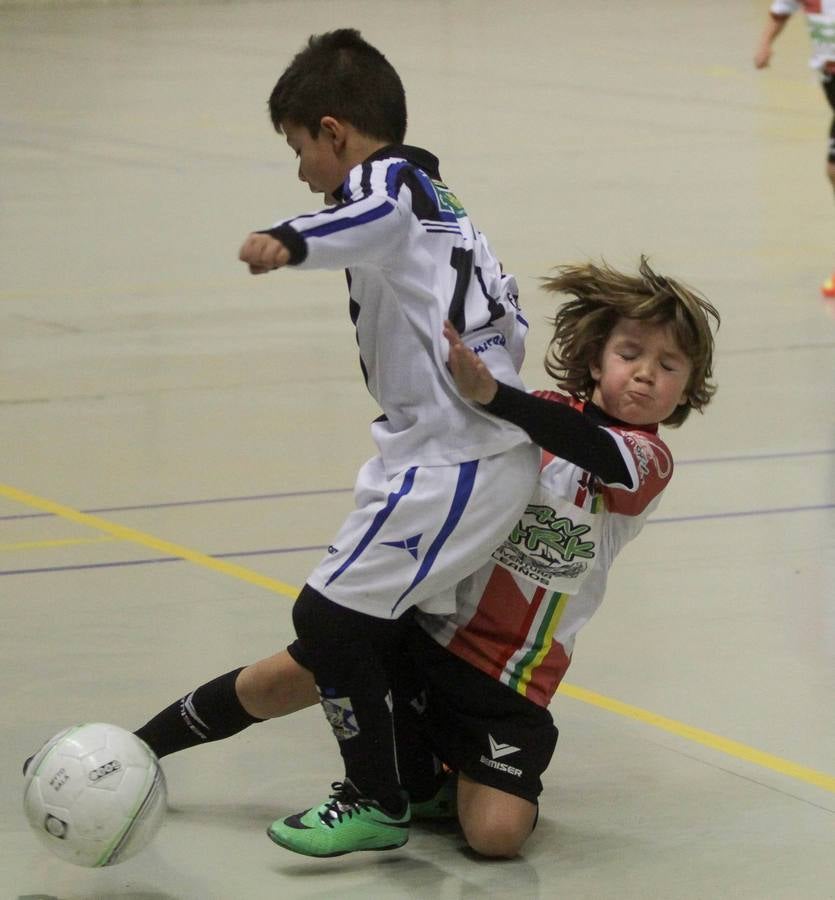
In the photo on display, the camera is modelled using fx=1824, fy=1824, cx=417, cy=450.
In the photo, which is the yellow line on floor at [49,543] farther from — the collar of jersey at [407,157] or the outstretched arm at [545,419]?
the outstretched arm at [545,419]

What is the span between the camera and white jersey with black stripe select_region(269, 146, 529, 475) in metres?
3.17

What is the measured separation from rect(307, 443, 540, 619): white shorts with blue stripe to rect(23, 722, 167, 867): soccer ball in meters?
0.46

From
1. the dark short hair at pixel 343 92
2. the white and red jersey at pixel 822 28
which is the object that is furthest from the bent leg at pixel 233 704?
the white and red jersey at pixel 822 28

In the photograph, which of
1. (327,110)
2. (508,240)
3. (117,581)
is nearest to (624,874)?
(327,110)

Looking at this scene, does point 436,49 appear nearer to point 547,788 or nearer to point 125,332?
point 125,332

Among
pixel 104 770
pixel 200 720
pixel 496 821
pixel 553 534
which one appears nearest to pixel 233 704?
pixel 200 720

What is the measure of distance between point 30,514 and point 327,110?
2679 mm

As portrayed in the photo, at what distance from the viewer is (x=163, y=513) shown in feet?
18.4

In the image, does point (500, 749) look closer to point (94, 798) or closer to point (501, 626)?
point (501, 626)

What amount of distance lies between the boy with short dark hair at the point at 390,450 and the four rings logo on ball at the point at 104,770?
341 mm

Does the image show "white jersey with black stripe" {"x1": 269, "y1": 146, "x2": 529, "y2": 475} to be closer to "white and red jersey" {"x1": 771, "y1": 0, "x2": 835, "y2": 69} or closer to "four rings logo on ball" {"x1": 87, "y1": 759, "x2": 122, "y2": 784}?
"four rings logo on ball" {"x1": 87, "y1": 759, "x2": 122, "y2": 784}

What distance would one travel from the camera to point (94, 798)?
10.1 feet

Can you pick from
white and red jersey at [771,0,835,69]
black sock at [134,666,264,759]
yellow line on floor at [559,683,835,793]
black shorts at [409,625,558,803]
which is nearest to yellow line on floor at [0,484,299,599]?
yellow line on floor at [559,683,835,793]

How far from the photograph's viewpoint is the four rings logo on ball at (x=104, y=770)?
10.2ft
